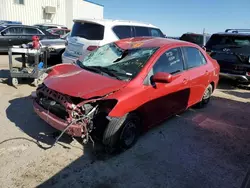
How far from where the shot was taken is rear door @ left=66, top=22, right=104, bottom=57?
607cm

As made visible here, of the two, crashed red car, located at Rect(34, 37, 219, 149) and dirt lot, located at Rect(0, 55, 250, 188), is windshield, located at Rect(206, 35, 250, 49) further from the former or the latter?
crashed red car, located at Rect(34, 37, 219, 149)

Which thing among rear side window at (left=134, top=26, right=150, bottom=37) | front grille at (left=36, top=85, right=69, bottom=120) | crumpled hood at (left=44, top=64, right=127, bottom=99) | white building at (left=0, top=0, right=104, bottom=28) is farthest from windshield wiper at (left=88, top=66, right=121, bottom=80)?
white building at (left=0, top=0, right=104, bottom=28)

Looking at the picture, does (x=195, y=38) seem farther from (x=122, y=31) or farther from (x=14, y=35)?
(x=14, y=35)

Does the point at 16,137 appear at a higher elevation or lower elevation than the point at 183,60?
lower

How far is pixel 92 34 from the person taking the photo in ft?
20.4

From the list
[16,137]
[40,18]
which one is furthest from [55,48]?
[40,18]

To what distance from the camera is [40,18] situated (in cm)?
2566

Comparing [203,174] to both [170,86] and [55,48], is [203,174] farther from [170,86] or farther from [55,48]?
[55,48]

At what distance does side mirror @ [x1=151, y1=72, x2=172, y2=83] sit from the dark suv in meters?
4.83

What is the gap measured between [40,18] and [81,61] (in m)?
24.3

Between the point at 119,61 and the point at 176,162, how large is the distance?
1825 mm

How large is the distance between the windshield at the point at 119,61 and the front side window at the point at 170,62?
0.63ft

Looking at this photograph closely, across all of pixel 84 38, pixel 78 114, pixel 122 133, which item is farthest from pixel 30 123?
pixel 84 38

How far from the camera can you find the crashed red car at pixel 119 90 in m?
3.04
